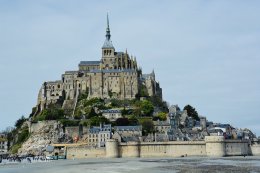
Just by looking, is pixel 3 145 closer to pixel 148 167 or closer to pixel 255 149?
pixel 255 149

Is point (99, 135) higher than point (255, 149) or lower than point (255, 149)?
higher

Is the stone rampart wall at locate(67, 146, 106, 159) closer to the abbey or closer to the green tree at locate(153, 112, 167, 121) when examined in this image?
the green tree at locate(153, 112, 167, 121)

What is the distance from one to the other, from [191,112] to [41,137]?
31401mm

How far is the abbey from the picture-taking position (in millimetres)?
82125

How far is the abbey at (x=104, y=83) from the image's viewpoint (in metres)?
82.1

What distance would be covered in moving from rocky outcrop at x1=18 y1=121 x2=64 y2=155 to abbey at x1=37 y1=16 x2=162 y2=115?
9.50m

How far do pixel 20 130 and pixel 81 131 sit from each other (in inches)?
668

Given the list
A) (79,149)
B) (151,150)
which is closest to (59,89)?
(79,149)

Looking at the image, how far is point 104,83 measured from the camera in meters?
82.9

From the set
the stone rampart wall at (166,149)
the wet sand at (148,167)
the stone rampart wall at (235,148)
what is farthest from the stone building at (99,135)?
the wet sand at (148,167)

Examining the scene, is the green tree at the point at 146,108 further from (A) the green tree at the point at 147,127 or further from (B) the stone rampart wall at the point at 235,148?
(B) the stone rampart wall at the point at 235,148

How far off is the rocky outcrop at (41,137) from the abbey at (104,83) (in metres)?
9.50

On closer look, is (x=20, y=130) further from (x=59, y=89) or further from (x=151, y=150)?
(x=151, y=150)

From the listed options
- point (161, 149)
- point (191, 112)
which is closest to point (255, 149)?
point (161, 149)
